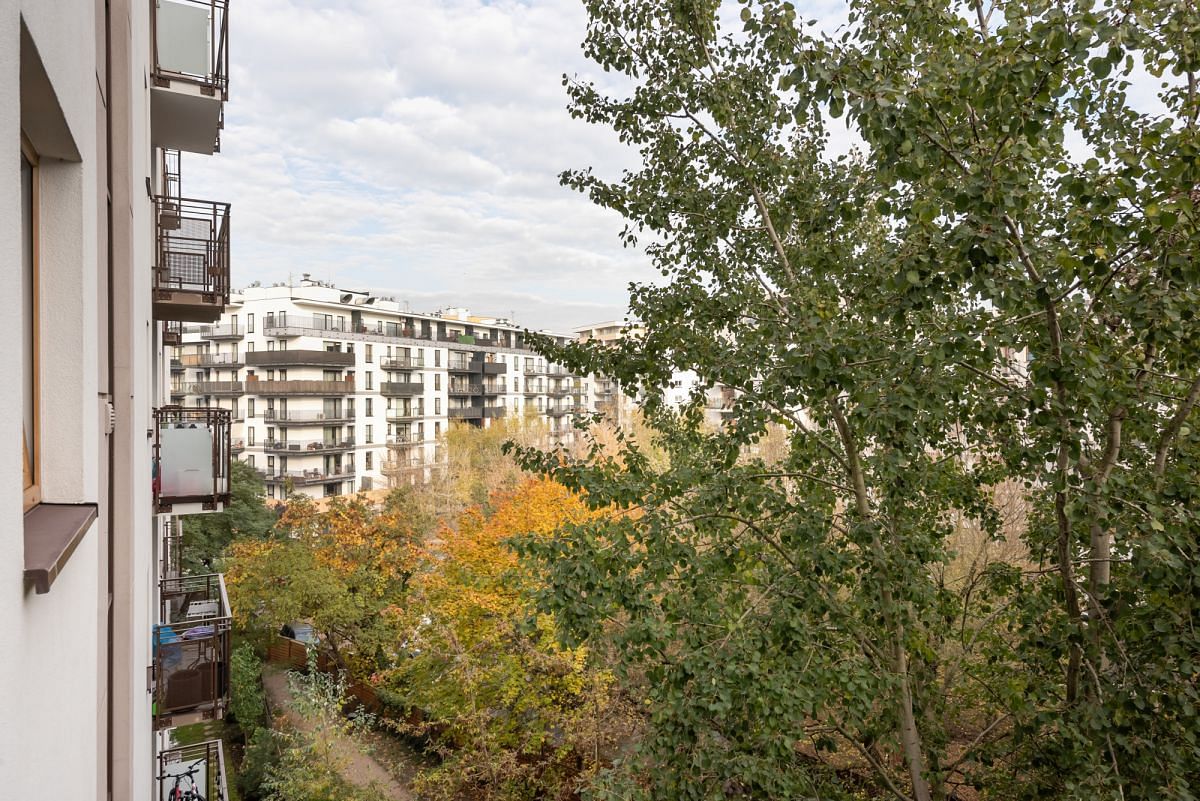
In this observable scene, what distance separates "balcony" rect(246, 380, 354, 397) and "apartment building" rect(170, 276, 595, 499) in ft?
0.22

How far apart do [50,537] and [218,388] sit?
44.8 metres

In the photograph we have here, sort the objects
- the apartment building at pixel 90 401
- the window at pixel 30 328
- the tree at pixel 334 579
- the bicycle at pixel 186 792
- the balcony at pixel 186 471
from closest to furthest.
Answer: the apartment building at pixel 90 401, the window at pixel 30 328, the balcony at pixel 186 471, the bicycle at pixel 186 792, the tree at pixel 334 579

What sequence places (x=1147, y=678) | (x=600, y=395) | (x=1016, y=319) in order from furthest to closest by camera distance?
(x=600, y=395)
(x=1016, y=319)
(x=1147, y=678)

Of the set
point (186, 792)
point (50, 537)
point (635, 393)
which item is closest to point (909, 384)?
point (635, 393)

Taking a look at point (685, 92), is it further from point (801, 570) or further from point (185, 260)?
point (185, 260)

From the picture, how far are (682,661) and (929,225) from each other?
3.16 metres

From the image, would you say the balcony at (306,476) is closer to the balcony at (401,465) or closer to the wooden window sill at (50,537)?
the balcony at (401,465)

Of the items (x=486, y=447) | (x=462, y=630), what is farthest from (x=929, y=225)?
(x=486, y=447)

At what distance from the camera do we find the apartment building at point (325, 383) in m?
39.6

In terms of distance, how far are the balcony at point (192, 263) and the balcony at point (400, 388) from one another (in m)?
36.0

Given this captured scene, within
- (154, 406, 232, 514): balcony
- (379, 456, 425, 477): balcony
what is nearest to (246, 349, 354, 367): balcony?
(379, 456, 425, 477): balcony

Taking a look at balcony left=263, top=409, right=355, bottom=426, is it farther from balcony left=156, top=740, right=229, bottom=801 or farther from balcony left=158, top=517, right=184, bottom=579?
balcony left=156, top=740, right=229, bottom=801

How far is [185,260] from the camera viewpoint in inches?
314

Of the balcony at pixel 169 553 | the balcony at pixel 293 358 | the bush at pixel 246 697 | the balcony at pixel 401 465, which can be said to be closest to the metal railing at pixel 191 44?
the balcony at pixel 169 553
